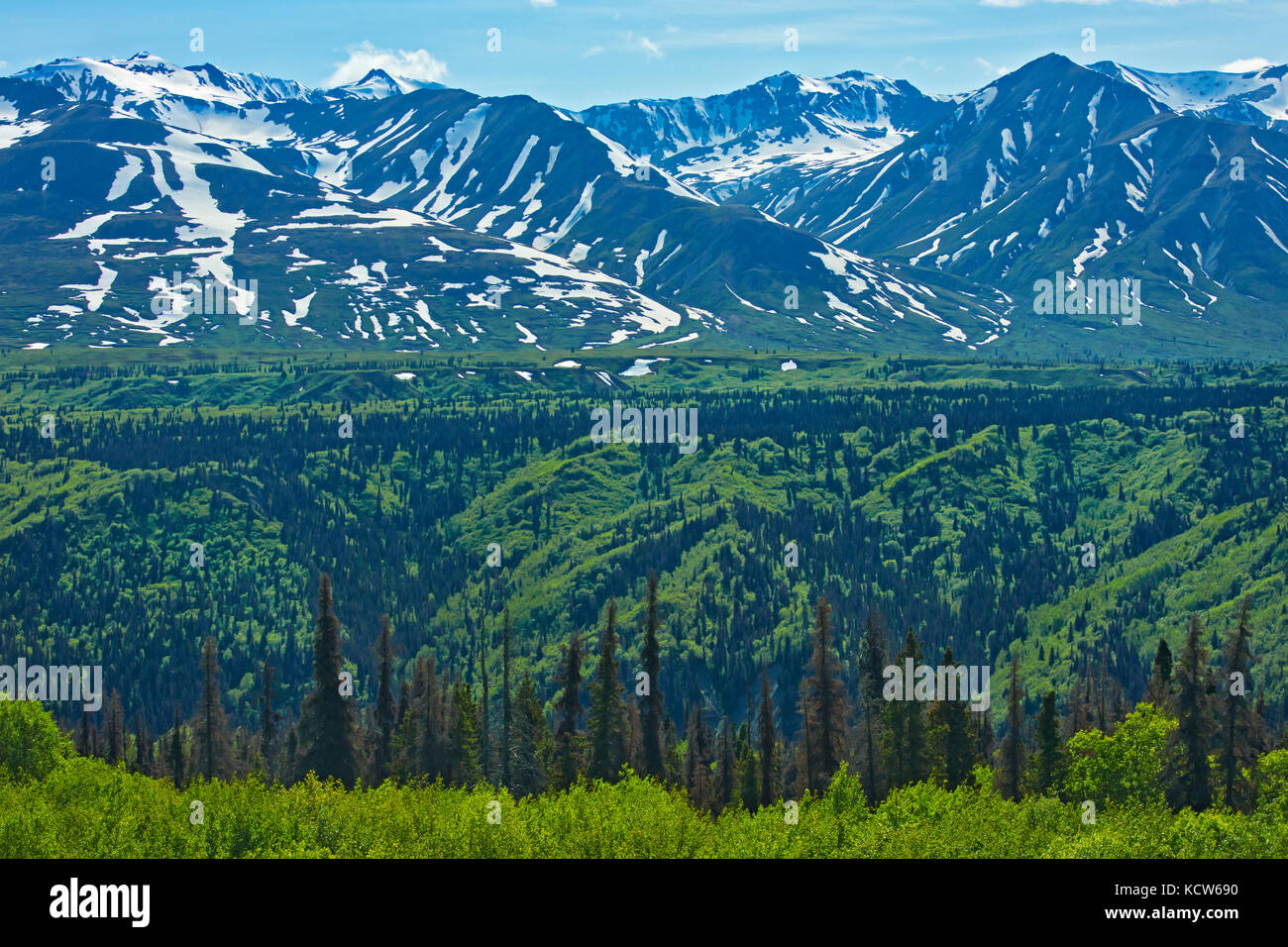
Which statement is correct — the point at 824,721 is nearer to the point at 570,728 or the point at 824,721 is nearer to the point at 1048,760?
the point at 1048,760

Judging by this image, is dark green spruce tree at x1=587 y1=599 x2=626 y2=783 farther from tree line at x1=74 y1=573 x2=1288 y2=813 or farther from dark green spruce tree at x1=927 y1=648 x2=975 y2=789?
dark green spruce tree at x1=927 y1=648 x2=975 y2=789

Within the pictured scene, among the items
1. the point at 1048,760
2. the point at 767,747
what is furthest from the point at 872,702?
the point at 1048,760

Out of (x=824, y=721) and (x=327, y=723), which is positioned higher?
(x=327, y=723)

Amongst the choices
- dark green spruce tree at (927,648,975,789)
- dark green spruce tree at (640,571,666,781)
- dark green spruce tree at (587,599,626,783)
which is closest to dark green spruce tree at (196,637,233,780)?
dark green spruce tree at (587,599,626,783)

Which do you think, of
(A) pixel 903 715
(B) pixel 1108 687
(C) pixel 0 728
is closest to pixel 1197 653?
(A) pixel 903 715

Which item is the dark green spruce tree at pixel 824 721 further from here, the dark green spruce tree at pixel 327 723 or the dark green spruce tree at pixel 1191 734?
the dark green spruce tree at pixel 327 723

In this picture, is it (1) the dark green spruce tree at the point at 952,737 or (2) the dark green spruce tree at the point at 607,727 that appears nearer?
(1) the dark green spruce tree at the point at 952,737

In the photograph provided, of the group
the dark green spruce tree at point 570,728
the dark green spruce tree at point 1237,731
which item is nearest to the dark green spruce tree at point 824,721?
the dark green spruce tree at point 570,728
